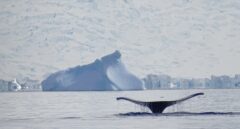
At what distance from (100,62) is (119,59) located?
721 cm

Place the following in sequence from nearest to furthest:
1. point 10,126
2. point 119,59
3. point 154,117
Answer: point 10,126, point 154,117, point 119,59

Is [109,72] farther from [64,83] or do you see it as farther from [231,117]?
[231,117]

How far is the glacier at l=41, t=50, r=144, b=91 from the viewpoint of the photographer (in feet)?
616

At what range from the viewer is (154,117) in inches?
2562

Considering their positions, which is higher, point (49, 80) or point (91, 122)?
point (49, 80)

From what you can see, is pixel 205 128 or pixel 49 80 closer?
pixel 205 128

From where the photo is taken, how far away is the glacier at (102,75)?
187875 mm

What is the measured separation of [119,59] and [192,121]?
5080 inches

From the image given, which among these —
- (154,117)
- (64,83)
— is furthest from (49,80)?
(154,117)

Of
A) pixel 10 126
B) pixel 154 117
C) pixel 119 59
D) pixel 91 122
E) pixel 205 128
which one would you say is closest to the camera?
pixel 205 128

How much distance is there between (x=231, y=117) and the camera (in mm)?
62156

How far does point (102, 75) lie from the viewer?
191500 millimetres

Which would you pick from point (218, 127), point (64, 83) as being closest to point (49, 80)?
point (64, 83)

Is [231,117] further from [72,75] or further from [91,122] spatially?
[72,75]
